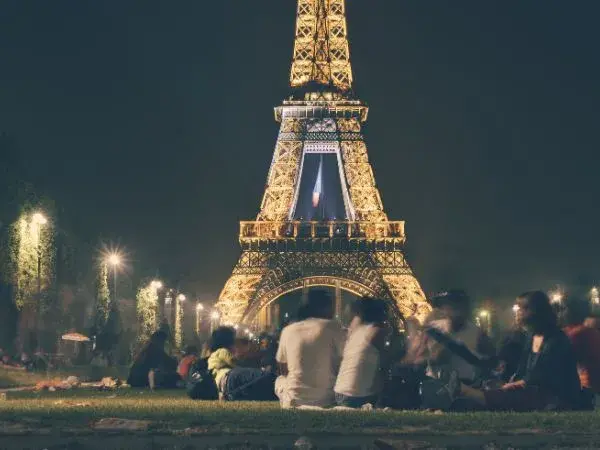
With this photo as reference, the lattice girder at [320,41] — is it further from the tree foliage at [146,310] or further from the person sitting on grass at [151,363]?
the person sitting on grass at [151,363]

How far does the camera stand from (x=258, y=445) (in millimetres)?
12445

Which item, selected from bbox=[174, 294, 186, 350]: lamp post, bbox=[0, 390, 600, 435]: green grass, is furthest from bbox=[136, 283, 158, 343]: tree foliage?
bbox=[0, 390, 600, 435]: green grass

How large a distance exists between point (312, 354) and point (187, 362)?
1113 centimetres

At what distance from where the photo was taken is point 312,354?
647 inches

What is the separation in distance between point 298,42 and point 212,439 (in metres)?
60.5

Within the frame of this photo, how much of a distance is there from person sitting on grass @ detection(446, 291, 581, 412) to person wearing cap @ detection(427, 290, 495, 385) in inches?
34.1

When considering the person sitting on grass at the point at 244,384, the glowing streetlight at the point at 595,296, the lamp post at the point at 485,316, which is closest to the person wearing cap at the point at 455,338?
the person sitting on grass at the point at 244,384

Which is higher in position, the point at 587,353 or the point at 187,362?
the point at 187,362

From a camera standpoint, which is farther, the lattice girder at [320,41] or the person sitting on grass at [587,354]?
the lattice girder at [320,41]

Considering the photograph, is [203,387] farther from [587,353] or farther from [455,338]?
[587,353]

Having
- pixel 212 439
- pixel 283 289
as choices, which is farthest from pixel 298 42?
pixel 212 439

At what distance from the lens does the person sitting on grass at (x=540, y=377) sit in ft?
49.7

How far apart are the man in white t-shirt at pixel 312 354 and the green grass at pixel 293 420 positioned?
47 cm

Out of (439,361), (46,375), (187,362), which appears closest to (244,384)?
(439,361)
